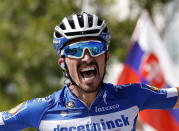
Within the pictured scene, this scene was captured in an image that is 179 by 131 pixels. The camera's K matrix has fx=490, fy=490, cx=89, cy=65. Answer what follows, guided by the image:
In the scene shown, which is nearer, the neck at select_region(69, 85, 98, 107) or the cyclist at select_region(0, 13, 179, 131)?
the cyclist at select_region(0, 13, 179, 131)

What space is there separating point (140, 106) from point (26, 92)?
10.1 m

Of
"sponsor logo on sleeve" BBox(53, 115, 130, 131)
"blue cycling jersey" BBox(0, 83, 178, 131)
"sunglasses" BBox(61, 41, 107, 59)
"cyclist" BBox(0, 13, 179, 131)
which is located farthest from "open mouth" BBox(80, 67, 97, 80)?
"sponsor logo on sleeve" BBox(53, 115, 130, 131)

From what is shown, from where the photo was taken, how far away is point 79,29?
3807 millimetres

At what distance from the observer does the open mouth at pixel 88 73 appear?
3701 mm

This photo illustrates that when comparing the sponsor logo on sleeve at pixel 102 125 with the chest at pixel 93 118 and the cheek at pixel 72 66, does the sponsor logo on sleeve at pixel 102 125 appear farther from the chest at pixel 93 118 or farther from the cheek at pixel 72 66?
the cheek at pixel 72 66

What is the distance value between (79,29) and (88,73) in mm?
354

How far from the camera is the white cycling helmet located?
12.5 ft

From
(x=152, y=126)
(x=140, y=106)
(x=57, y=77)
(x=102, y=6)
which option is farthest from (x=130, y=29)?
(x=140, y=106)

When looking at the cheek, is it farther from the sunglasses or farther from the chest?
the chest

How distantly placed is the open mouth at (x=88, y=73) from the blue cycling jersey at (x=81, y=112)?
9.2 inches

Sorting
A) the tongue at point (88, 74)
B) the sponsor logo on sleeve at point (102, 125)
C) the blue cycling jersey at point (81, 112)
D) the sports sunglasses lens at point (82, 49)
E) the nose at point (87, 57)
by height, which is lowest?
the sponsor logo on sleeve at point (102, 125)

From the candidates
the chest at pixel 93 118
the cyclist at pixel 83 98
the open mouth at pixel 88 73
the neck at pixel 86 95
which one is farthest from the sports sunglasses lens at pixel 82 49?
the chest at pixel 93 118

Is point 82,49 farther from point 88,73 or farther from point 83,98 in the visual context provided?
point 83,98

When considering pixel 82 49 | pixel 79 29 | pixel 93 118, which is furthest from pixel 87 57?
pixel 93 118
